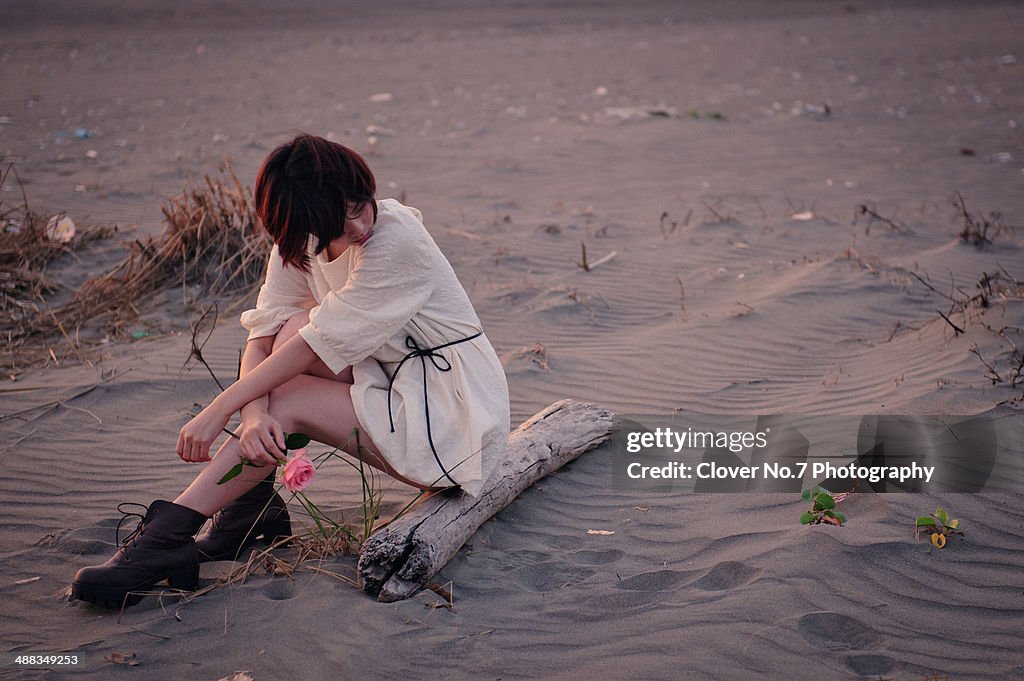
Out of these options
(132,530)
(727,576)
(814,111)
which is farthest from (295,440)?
(814,111)

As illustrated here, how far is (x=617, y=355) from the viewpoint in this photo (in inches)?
187

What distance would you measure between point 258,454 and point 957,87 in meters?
13.0

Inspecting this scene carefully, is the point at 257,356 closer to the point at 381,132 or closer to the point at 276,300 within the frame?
the point at 276,300

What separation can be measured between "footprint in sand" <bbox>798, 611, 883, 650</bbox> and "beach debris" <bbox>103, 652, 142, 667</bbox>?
1787mm

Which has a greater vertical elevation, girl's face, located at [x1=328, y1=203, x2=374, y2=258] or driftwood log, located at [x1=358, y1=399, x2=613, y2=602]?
girl's face, located at [x1=328, y1=203, x2=374, y2=258]

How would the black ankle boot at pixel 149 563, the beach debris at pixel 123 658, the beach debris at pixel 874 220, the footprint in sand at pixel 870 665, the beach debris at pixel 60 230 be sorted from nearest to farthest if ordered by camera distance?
the footprint in sand at pixel 870 665
the beach debris at pixel 123 658
the black ankle boot at pixel 149 563
the beach debris at pixel 60 230
the beach debris at pixel 874 220

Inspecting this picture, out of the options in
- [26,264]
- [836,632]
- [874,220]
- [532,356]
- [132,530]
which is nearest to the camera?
[836,632]

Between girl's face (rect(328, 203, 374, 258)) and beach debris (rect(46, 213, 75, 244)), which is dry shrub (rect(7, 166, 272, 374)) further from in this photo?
girl's face (rect(328, 203, 374, 258))

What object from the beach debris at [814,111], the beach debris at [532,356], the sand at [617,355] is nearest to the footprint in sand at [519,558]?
the sand at [617,355]

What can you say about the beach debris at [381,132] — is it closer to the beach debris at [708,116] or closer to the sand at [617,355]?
the sand at [617,355]

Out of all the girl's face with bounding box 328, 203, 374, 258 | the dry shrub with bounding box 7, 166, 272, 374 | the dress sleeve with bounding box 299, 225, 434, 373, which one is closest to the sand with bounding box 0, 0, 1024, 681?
the dry shrub with bounding box 7, 166, 272, 374

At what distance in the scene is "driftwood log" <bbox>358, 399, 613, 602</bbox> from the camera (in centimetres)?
275

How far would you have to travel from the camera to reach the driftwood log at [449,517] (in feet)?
9.03

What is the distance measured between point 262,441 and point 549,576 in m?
0.97
